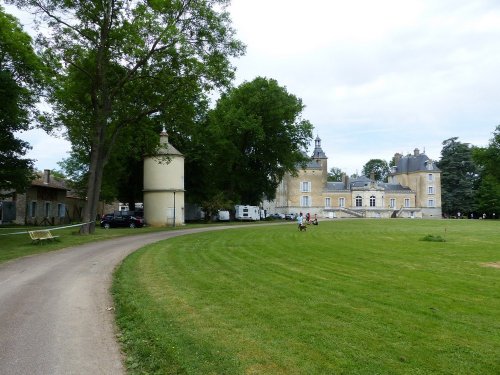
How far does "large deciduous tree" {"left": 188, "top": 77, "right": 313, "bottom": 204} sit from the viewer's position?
5088 cm

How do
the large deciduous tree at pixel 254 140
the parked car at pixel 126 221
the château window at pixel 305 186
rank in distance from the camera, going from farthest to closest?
the château window at pixel 305 186 < the large deciduous tree at pixel 254 140 < the parked car at pixel 126 221

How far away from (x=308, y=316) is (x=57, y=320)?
4109 mm

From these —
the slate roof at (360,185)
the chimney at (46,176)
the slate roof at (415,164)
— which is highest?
the slate roof at (415,164)

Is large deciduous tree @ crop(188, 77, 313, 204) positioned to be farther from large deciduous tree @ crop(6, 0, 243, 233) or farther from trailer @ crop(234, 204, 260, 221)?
large deciduous tree @ crop(6, 0, 243, 233)

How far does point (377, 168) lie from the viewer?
125688 mm

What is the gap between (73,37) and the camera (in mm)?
27266

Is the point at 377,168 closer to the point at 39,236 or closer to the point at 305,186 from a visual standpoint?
the point at 305,186

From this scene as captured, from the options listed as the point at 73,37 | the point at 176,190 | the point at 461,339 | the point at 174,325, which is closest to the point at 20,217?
the point at 176,190

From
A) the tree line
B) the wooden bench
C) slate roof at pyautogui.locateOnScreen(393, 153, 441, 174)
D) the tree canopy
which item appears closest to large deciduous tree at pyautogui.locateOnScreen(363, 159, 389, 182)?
slate roof at pyautogui.locateOnScreen(393, 153, 441, 174)

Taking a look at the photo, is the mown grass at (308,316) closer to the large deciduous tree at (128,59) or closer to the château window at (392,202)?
the large deciduous tree at (128,59)

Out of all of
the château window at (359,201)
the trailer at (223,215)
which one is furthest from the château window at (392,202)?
the trailer at (223,215)

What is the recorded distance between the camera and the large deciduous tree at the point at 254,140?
167 ft

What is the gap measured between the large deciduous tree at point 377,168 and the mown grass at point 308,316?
112768mm

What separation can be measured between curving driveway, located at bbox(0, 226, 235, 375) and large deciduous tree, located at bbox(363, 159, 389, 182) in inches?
4570
